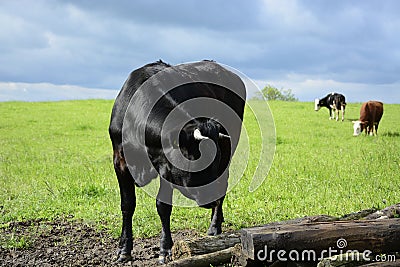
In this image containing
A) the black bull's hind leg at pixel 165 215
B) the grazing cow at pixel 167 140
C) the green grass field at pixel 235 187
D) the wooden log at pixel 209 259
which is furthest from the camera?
the green grass field at pixel 235 187

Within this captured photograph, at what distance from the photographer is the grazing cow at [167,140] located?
480cm

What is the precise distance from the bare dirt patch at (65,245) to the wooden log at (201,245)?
0.70 m

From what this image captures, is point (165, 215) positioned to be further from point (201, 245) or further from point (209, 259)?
point (209, 259)

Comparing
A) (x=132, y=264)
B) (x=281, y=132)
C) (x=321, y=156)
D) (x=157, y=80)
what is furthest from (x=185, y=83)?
(x=281, y=132)

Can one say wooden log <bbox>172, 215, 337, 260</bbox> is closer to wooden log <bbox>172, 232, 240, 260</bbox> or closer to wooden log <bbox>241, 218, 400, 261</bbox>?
wooden log <bbox>172, 232, 240, 260</bbox>

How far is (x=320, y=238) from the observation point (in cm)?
418

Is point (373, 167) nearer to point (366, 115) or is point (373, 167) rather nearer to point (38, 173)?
point (38, 173)

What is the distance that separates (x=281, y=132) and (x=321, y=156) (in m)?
7.64

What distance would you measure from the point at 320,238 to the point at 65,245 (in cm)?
387

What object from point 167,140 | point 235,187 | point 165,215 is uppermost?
point 167,140

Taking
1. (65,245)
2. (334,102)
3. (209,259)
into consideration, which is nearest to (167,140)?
(209,259)

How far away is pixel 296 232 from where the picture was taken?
4.14m

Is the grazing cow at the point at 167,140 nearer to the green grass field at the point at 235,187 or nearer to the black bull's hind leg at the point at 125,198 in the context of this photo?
the black bull's hind leg at the point at 125,198

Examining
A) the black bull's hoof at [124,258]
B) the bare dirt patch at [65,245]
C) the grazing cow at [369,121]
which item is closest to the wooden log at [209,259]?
the bare dirt patch at [65,245]
